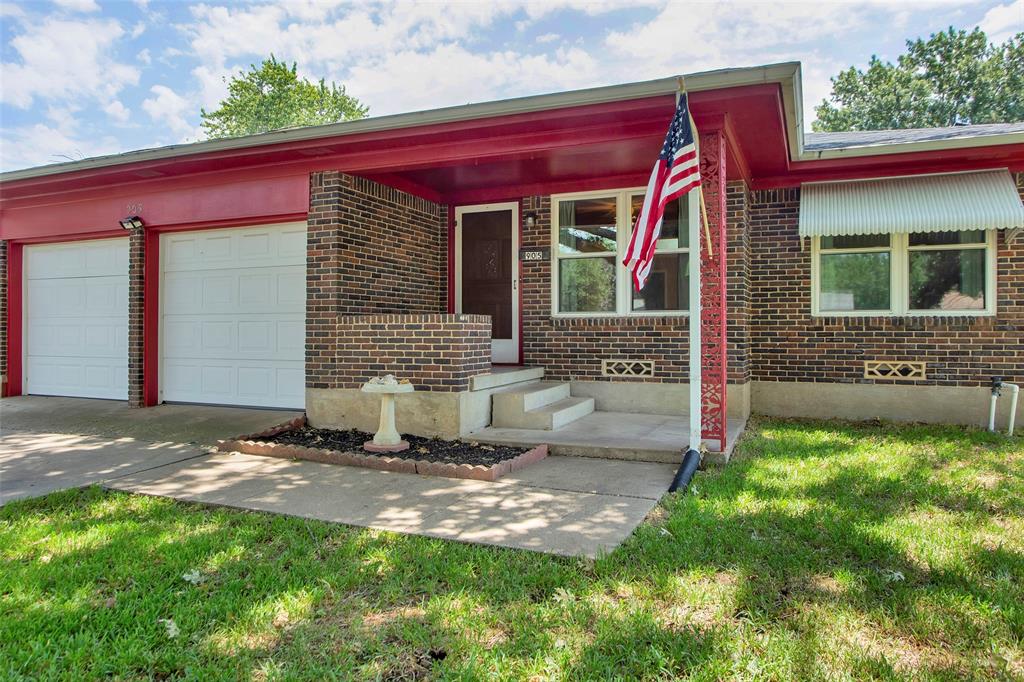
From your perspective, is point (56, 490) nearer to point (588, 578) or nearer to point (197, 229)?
point (588, 578)

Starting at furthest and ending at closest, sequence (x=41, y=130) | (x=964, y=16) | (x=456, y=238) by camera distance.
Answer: (x=964, y=16), (x=41, y=130), (x=456, y=238)

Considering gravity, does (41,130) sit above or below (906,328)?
above

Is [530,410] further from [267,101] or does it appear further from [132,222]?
[267,101]

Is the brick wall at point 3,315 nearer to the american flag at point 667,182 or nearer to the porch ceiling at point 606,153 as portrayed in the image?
the porch ceiling at point 606,153

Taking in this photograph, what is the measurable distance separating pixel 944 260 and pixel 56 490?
8823mm

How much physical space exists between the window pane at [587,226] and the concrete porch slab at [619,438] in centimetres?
220

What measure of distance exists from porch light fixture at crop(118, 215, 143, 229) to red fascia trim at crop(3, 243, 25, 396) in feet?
8.85

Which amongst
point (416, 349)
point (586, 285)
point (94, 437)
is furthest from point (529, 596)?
point (94, 437)

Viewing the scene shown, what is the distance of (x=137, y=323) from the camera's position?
8.15 meters

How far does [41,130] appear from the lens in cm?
2123

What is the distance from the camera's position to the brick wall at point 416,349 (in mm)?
6152

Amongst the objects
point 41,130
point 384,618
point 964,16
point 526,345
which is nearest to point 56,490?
point 384,618

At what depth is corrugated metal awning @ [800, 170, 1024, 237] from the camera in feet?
21.1

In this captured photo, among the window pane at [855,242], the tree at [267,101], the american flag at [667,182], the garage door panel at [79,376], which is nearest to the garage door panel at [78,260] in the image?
the garage door panel at [79,376]
